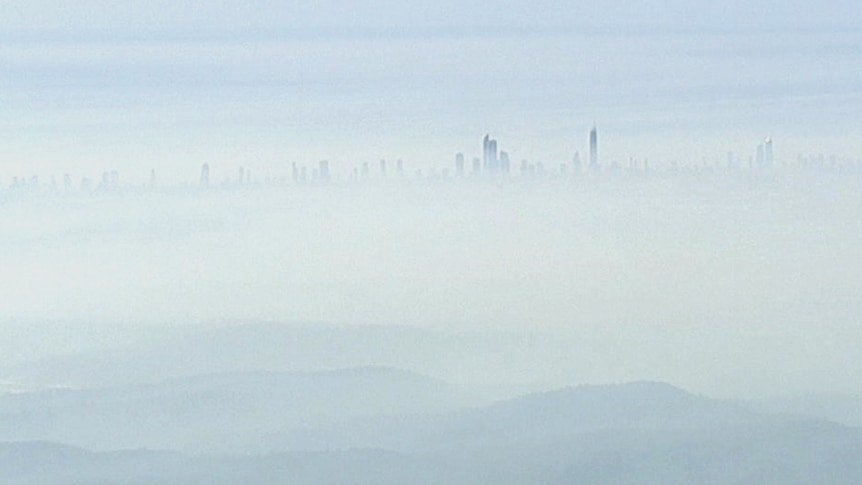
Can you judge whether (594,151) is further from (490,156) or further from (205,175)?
(205,175)

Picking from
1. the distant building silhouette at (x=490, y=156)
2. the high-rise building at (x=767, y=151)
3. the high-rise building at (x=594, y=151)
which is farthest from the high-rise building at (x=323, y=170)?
the high-rise building at (x=767, y=151)

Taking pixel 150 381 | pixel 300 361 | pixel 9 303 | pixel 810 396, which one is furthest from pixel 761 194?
pixel 9 303

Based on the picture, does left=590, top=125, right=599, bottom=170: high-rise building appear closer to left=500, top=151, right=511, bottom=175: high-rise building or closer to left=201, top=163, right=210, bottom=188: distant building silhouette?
left=500, top=151, right=511, bottom=175: high-rise building

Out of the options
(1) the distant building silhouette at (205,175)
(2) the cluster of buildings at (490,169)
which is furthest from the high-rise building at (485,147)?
(1) the distant building silhouette at (205,175)

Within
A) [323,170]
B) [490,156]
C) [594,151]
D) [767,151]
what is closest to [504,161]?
[490,156]

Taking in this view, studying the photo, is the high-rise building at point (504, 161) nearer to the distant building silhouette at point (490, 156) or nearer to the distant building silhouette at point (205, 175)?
the distant building silhouette at point (490, 156)

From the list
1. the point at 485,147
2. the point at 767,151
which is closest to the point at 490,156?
the point at 485,147

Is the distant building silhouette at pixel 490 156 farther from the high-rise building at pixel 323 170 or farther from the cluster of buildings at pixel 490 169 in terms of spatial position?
the high-rise building at pixel 323 170

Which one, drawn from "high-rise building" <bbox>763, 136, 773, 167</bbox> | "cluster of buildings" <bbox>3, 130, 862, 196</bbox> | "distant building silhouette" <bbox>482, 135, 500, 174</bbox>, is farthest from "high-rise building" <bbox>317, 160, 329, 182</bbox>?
"high-rise building" <bbox>763, 136, 773, 167</bbox>

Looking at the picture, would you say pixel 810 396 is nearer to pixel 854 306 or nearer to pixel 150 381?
pixel 854 306

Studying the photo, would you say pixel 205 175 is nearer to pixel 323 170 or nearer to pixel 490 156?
pixel 323 170

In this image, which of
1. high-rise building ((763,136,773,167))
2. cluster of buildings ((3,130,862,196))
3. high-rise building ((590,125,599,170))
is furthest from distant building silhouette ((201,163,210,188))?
high-rise building ((763,136,773,167))
